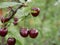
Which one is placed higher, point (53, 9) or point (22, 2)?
point (22, 2)

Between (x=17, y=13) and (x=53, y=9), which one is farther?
(x=53, y=9)

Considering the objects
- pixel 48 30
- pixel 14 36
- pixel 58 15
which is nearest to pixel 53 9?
pixel 58 15

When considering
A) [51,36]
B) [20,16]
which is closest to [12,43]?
[20,16]

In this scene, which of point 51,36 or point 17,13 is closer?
point 17,13

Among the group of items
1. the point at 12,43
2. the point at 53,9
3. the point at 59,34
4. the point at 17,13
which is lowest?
the point at 59,34

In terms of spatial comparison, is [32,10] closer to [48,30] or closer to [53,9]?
[48,30]

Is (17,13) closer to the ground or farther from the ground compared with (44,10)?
farther from the ground

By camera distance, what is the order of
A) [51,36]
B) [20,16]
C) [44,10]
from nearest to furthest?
1. [20,16]
2. [51,36]
3. [44,10]

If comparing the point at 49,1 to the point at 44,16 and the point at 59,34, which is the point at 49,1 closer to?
the point at 44,16

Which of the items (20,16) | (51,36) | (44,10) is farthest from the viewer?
(44,10)

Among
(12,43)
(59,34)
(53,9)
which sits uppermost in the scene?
(12,43)
